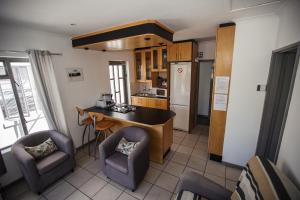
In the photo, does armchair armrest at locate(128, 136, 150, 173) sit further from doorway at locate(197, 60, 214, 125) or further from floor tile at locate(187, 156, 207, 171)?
doorway at locate(197, 60, 214, 125)

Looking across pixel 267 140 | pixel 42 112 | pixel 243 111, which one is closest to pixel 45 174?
pixel 42 112

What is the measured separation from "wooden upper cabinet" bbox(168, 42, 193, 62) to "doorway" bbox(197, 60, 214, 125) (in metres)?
1.19

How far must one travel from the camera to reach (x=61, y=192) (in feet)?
7.02

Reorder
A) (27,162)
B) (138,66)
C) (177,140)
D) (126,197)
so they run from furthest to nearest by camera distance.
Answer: (138,66), (177,140), (126,197), (27,162)


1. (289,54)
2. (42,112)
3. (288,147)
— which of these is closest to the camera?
(288,147)

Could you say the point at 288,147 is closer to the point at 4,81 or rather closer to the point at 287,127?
the point at 287,127

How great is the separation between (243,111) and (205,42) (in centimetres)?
241

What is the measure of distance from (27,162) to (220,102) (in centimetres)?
320

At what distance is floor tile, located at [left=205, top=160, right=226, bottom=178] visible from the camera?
8.02 ft

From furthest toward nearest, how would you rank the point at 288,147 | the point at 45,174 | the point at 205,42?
the point at 205,42
the point at 45,174
the point at 288,147

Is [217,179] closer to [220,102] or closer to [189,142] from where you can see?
[189,142]

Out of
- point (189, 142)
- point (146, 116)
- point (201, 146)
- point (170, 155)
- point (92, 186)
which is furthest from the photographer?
point (189, 142)

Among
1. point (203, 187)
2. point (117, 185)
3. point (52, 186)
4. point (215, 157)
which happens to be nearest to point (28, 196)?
point (52, 186)

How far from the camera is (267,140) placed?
213cm
